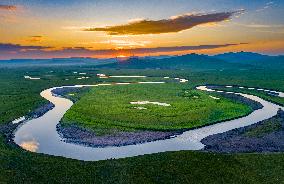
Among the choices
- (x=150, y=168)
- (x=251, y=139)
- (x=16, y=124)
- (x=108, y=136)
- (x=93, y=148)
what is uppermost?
(x=150, y=168)

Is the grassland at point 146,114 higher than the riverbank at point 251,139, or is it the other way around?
the riverbank at point 251,139

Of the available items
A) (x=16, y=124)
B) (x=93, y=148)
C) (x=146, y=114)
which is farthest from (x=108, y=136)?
(x=16, y=124)

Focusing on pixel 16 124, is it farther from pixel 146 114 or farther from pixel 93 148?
pixel 146 114

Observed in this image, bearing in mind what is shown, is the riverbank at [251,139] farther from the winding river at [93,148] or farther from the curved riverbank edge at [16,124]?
the curved riverbank edge at [16,124]

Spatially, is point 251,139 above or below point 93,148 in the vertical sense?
above

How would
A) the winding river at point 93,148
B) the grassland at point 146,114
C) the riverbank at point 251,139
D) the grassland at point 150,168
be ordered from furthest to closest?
1. the grassland at point 146,114
2. the riverbank at point 251,139
3. the winding river at point 93,148
4. the grassland at point 150,168

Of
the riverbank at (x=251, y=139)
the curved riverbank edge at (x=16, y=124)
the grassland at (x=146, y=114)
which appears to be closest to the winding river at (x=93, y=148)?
the curved riverbank edge at (x=16, y=124)

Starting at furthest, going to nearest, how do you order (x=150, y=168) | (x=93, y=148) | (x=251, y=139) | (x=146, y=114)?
(x=146, y=114), (x=251, y=139), (x=93, y=148), (x=150, y=168)

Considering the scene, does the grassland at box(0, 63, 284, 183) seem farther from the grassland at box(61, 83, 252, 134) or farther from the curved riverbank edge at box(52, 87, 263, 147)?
the grassland at box(61, 83, 252, 134)

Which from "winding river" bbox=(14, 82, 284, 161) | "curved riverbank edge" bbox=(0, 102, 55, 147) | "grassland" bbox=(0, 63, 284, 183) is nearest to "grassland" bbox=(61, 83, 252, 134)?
"winding river" bbox=(14, 82, 284, 161)

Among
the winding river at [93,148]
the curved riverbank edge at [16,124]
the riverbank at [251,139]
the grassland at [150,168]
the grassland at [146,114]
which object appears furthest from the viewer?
the grassland at [146,114]
